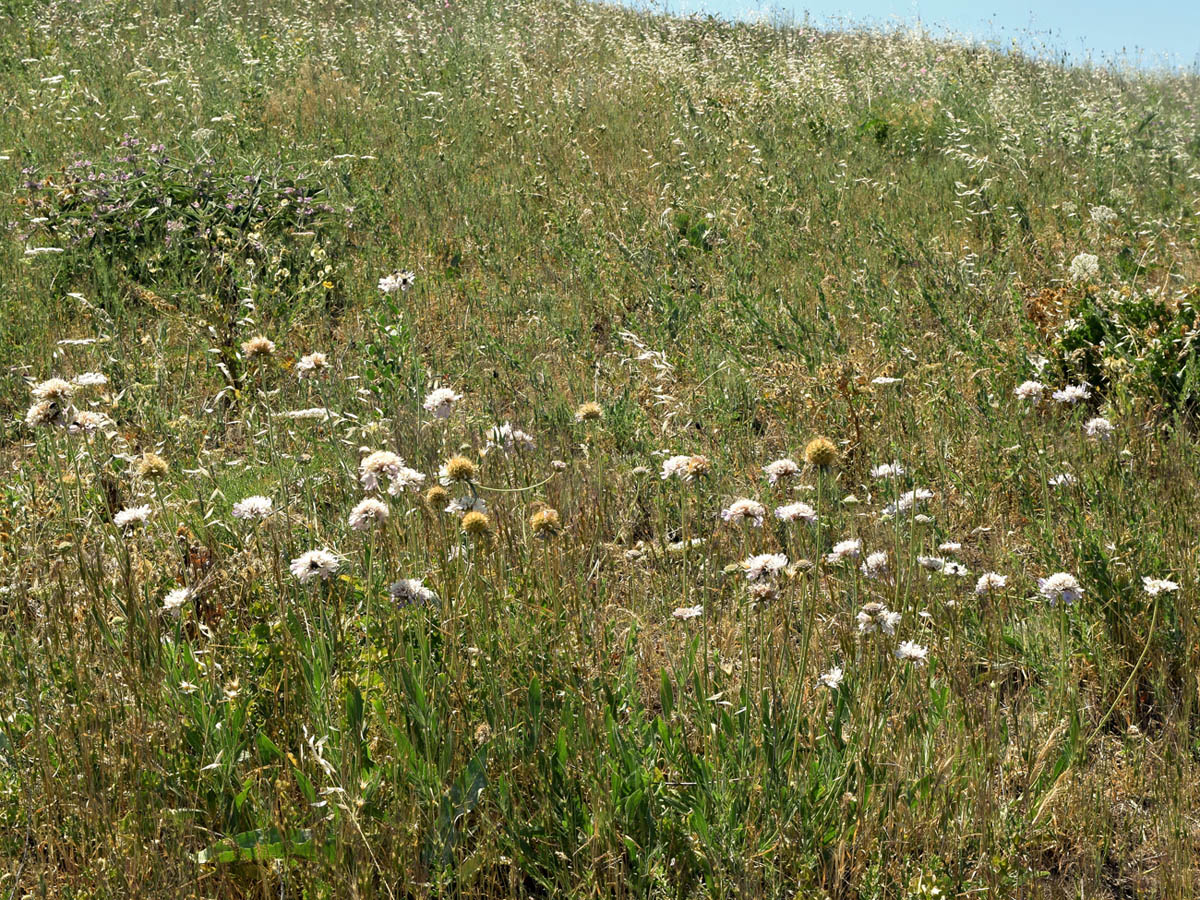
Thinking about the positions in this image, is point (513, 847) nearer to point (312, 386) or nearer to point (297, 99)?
point (312, 386)

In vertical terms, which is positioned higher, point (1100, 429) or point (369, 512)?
point (1100, 429)

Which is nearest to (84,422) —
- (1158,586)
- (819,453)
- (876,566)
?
(819,453)

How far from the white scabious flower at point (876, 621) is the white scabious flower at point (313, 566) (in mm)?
1108

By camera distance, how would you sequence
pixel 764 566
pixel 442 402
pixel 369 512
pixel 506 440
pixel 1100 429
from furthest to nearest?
pixel 1100 429 < pixel 506 440 < pixel 442 402 < pixel 369 512 < pixel 764 566

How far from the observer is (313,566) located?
6.69ft

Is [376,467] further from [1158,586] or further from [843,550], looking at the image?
[1158,586]

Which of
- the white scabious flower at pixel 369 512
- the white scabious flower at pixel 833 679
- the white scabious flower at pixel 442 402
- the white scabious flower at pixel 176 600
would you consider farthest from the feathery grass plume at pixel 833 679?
the white scabious flower at pixel 176 600

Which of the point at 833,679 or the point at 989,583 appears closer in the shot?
the point at 833,679

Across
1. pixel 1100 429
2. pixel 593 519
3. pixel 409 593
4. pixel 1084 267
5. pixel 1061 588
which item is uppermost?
pixel 1084 267

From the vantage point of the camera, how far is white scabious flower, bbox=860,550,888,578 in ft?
7.64

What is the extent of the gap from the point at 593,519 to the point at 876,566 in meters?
1.05

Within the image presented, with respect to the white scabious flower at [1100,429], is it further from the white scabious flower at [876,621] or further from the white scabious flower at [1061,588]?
the white scabious flower at [876,621]

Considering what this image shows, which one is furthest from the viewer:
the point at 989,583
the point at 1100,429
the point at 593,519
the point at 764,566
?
the point at 593,519

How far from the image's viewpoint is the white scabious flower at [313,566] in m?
2.00
